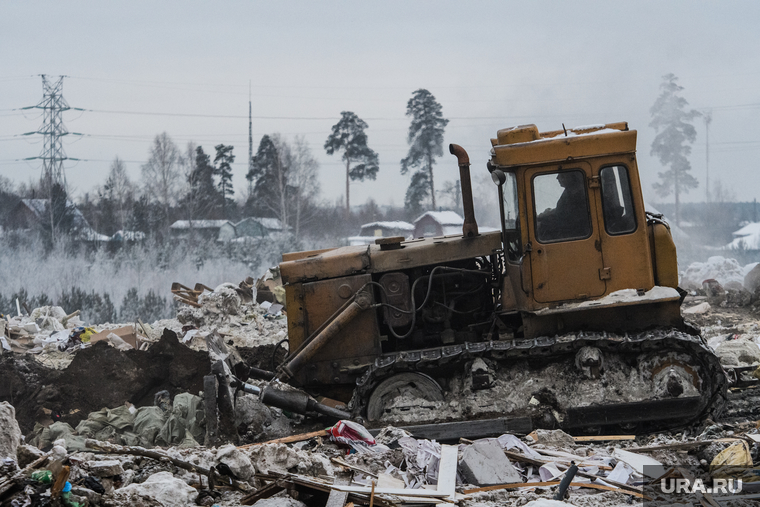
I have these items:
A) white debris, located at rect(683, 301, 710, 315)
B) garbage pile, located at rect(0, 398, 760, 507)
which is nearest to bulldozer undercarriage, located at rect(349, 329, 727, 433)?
garbage pile, located at rect(0, 398, 760, 507)

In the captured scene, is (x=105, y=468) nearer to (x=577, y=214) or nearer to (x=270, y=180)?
(x=577, y=214)

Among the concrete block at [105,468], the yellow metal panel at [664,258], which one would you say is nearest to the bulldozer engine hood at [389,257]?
the yellow metal panel at [664,258]

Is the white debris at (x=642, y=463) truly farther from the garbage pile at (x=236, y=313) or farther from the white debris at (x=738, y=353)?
the garbage pile at (x=236, y=313)

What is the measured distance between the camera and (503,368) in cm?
686

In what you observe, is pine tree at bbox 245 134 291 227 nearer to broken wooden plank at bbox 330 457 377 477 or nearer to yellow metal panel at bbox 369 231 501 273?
yellow metal panel at bbox 369 231 501 273

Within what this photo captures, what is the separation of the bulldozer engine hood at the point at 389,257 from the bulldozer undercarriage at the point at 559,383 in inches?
40.5

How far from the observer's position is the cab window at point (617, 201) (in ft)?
21.9

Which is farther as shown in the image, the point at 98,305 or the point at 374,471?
the point at 98,305

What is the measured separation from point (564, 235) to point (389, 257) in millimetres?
1912

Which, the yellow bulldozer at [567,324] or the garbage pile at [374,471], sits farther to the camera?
the yellow bulldozer at [567,324]

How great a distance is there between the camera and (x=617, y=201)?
6.69m

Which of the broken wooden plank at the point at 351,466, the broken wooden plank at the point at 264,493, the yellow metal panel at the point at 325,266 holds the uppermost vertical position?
Answer: the yellow metal panel at the point at 325,266

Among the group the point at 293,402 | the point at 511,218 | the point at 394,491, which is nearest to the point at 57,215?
the point at 293,402

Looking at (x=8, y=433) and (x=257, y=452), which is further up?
(x=8, y=433)
